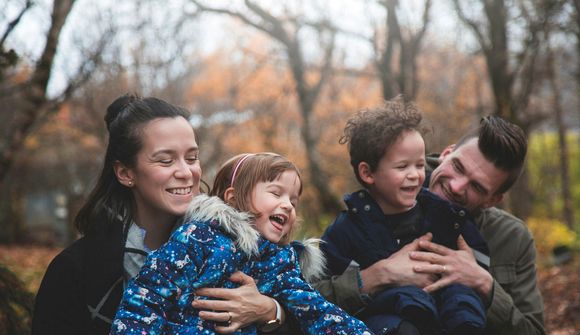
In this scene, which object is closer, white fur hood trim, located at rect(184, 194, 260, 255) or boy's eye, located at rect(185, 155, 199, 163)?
white fur hood trim, located at rect(184, 194, 260, 255)

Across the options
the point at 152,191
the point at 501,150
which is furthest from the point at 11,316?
the point at 501,150

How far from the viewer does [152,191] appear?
2686mm

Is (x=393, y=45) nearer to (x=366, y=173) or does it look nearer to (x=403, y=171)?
(x=366, y=173)

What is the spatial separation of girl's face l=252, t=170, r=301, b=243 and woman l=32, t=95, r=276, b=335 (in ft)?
0.80

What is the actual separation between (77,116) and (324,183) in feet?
20.3

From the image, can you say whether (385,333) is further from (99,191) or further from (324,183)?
(324,183)

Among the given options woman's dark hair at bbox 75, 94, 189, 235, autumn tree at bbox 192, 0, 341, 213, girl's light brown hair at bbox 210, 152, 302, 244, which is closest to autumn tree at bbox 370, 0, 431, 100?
→ autumn tree at bbox 192, 0, 341, 213

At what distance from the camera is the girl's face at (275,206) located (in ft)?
8.70

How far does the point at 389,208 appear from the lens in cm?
312

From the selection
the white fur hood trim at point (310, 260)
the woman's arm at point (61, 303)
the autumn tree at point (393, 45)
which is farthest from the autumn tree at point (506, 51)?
the woman's arm at point (61, 303)

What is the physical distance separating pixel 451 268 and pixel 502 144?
30.7 inches

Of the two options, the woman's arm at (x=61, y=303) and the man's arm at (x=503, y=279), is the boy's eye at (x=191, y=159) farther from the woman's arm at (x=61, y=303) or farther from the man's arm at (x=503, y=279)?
the man's arm at (x=503, y=279)

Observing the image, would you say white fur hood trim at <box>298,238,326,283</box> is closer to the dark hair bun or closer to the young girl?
the young girl

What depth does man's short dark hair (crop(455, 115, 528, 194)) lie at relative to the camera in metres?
3.21
